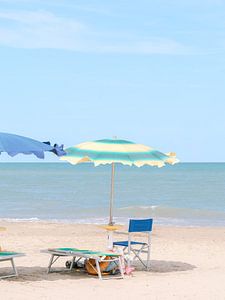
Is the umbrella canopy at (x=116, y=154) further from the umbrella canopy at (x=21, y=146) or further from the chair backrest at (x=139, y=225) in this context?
the chair backrest at (x=139, y=225)

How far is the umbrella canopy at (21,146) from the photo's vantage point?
25.7 feet

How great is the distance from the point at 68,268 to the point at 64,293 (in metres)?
1.98

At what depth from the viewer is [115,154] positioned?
8.71m

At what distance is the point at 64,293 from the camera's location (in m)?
7.23

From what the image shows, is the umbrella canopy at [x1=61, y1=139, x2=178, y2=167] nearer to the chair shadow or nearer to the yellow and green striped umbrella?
the yellow and green striped umbrella

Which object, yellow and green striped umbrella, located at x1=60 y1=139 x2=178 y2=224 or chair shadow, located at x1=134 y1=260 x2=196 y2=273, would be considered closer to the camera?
yellow and green striped umbrella, located at x1=60 y1=139 x2=178 y2=224

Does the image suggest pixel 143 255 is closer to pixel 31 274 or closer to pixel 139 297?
pixel 31 274

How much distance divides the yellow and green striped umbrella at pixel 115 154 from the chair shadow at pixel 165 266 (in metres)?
1.13

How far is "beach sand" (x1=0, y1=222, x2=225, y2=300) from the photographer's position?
7.22 meters

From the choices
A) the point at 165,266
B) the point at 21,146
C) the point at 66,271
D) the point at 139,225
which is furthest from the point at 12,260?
the point at 165,266

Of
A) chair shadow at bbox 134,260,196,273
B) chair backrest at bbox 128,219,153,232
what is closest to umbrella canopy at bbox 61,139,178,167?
chair backrest at bbox 128,219,153,232

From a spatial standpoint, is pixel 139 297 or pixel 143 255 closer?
pixel 139 297

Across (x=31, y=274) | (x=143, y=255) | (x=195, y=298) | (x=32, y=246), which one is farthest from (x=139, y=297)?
(x=32, y=246)

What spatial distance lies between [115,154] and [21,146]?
4.33 feet
